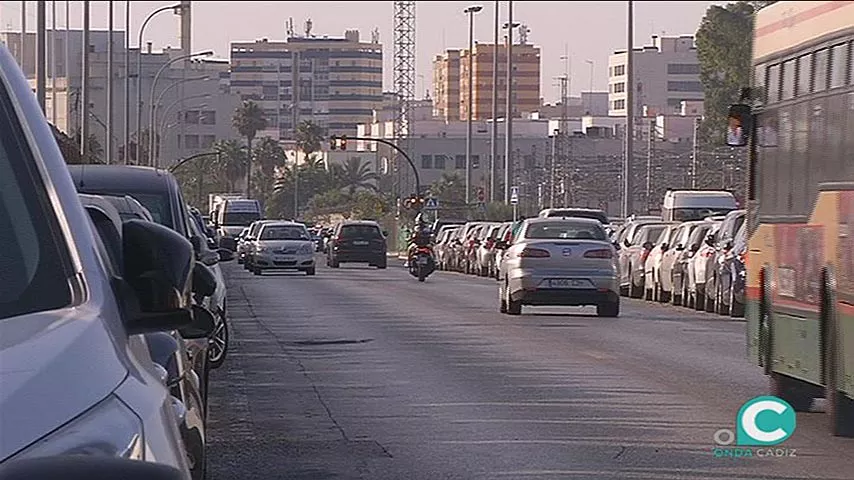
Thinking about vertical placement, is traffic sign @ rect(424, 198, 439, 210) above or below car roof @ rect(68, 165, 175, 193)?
below

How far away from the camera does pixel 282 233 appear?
50.6 m

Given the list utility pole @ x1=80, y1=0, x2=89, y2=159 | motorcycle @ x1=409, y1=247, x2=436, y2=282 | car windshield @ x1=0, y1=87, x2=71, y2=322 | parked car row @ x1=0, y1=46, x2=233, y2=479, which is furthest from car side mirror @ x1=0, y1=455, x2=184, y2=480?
motorcycle @ x1=409, y1=247, x2=436, y2=282

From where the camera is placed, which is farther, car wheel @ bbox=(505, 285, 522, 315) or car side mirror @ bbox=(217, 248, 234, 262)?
car wheel @ bbox=(505, 285, 522, 315)

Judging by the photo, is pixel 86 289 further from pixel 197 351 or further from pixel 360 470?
pixel 197 351

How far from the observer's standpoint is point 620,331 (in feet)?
77.9

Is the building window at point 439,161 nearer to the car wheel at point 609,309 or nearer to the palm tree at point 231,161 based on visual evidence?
the palm tree at point 231,161

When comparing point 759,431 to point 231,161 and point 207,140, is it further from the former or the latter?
point 207,140

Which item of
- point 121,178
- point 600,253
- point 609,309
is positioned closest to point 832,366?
point 121,178

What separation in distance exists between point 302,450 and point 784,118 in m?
4.44

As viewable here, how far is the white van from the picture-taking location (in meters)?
48.5

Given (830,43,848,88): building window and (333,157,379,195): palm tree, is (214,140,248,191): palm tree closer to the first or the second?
(333,157,379,195): palm tree

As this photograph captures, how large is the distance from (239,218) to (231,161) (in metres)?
68.1

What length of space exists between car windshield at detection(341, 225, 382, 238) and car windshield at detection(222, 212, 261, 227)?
12.2m

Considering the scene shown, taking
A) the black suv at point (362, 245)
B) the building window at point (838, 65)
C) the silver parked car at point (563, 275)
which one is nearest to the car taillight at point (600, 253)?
the silver parked car at point (563, 275)
